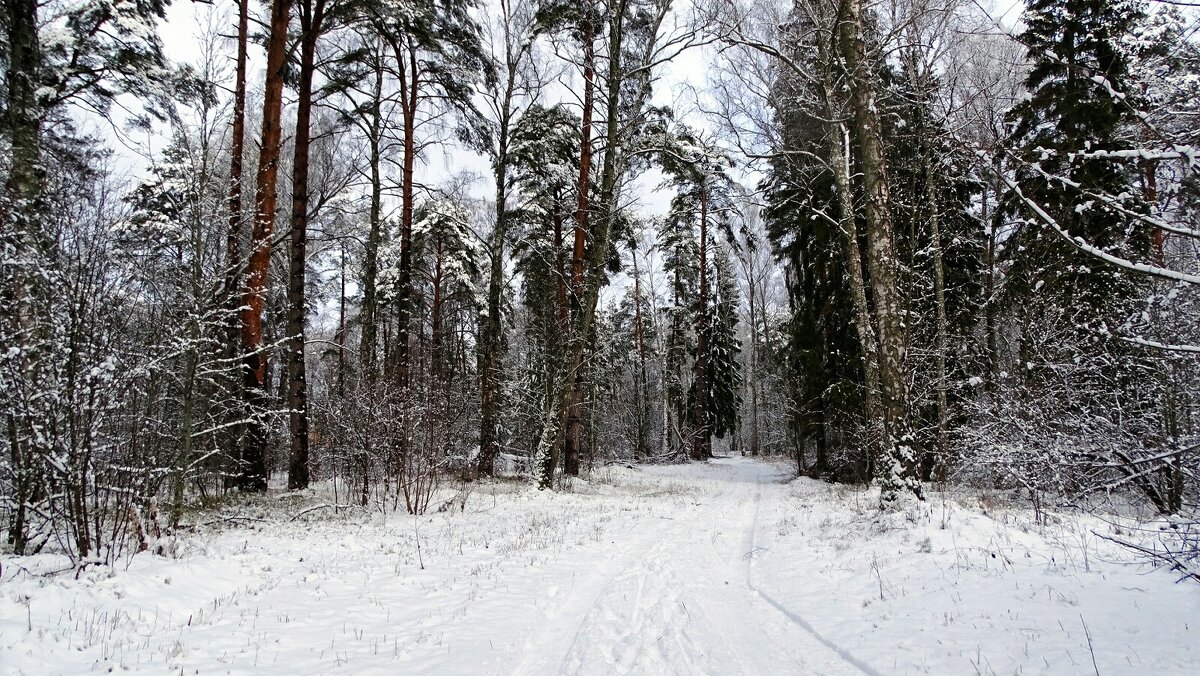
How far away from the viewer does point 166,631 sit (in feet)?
12.4

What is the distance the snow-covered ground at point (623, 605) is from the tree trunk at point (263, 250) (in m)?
3.90

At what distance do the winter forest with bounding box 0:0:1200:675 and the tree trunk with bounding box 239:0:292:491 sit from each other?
0.22ft

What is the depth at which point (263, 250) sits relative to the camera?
950cm

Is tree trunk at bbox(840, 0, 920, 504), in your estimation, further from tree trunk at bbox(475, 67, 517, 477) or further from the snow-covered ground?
tree trunk at bbox(475, 67, 517, 477)

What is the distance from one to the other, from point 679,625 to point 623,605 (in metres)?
0.61

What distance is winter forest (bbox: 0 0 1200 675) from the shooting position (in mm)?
3332

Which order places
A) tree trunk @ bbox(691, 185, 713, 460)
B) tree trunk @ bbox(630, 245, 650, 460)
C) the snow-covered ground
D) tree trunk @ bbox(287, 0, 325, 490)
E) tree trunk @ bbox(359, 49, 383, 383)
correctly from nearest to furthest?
1. the snow-covered ground
2. tree trunk @ bbox(287, 0, 325, 490)
3. tree trunk @ bbox(359, 49, 383, 383)
4. tree trunk @ bbox(691, 185, 713, 460)
5. tree trunk @ bbox(630, 245, 650, 460)

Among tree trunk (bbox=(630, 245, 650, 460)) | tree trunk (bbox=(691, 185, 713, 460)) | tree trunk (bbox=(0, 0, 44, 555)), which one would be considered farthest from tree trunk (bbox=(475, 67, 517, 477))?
tree trunk (bbox=(630, 245, 650, 460))

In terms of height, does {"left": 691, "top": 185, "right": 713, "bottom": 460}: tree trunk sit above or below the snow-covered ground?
above

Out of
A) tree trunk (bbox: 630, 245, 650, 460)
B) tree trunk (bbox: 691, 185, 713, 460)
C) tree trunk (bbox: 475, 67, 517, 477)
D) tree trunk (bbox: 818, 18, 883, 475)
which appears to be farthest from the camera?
tree trunk (bbox: 630, 245, 650, 460)

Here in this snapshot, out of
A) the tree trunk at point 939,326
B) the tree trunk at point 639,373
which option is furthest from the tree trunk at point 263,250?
the tree trunk at point 639,373

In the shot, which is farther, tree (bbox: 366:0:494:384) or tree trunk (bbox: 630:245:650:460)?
tree trunk (bbox: 630:245:650:460)

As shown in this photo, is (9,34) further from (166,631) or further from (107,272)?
(166,631)

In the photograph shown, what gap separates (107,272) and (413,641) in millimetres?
4457
